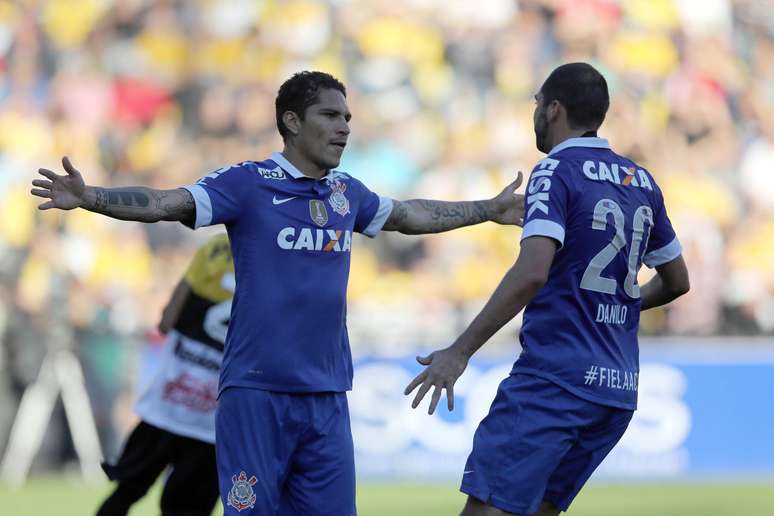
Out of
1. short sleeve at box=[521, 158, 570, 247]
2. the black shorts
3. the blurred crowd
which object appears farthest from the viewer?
the blurred crowd

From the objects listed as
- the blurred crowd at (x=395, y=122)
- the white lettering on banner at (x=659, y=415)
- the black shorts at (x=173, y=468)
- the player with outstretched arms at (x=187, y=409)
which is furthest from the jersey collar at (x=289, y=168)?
the blurred crowd at (x=395, y=122)

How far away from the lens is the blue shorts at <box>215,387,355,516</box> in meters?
4.93

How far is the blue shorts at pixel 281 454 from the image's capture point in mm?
4926

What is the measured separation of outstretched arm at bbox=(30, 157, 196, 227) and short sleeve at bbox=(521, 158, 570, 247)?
1.29 metres

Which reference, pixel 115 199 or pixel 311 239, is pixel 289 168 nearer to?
pixel 311 239

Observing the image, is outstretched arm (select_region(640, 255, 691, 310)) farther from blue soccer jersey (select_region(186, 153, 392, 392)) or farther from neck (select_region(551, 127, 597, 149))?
blue soccer jersey (select_region(186, 153, 392, 392))

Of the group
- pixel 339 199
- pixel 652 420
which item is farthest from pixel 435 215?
pixel 652 420

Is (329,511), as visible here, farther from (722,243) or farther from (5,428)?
(722,243)

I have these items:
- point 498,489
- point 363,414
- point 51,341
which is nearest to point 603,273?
point 498,489

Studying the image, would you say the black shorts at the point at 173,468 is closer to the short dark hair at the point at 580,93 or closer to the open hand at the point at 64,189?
the open hand at the point at 64,189

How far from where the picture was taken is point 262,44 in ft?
46.7

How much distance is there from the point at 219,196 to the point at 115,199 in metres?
0.41

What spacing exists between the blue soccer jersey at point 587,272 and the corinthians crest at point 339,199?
80 centimetres

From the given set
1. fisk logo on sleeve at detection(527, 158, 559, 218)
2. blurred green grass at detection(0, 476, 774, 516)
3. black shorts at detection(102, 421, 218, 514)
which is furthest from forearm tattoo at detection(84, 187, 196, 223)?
blurred green grass at detection(0, 476, 774, 516)
